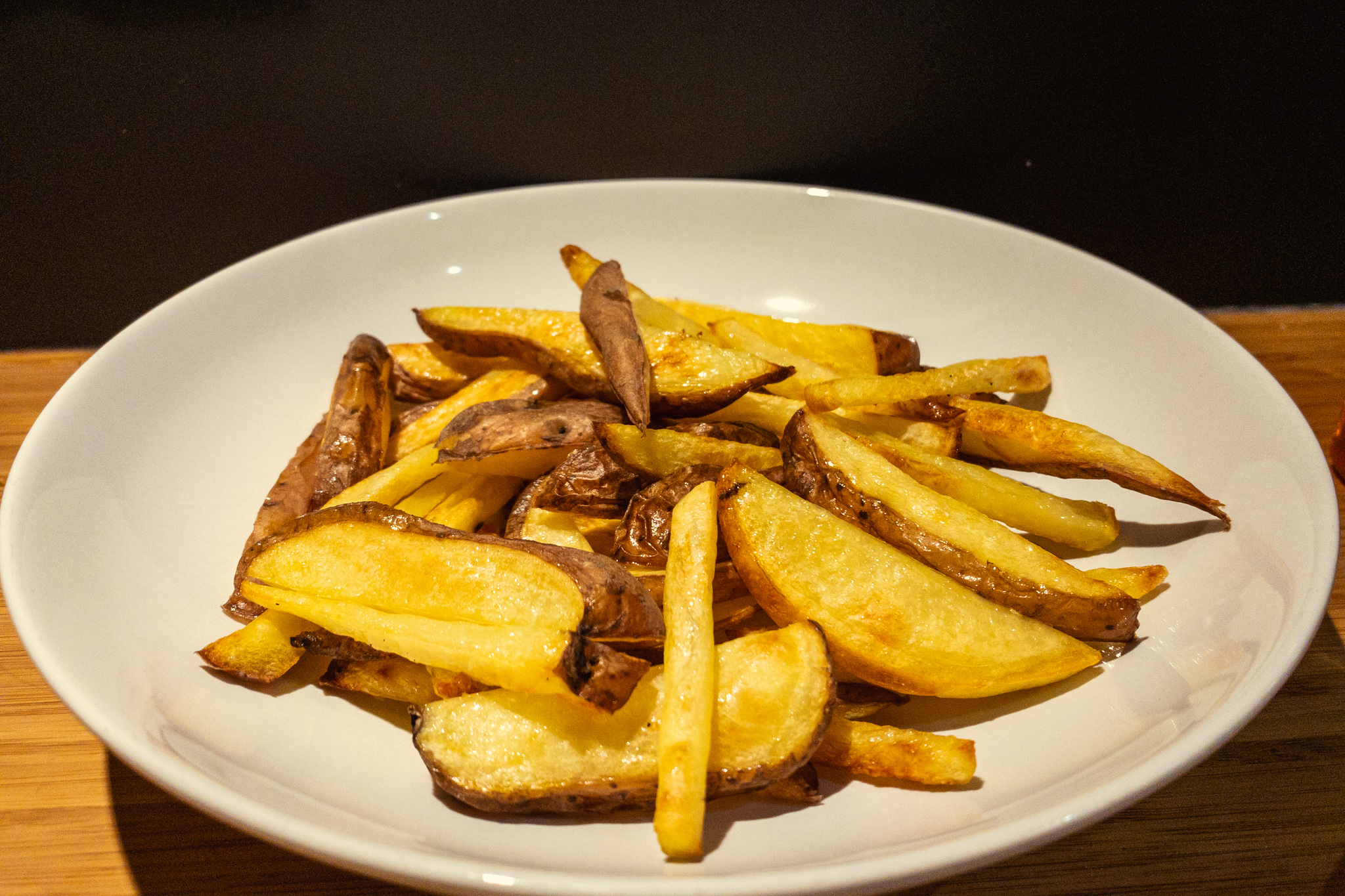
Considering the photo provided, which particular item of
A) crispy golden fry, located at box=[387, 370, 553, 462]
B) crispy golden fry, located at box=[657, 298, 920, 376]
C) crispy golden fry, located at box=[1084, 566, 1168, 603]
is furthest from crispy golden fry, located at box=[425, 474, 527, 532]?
crispy golden fry, located at box=[1084, 566, 1168, 603]

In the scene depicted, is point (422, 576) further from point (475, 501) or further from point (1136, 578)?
point (1136, 578)

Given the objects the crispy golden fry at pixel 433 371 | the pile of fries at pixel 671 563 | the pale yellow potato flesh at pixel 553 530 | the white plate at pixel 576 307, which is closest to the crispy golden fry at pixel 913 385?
the pile of fries at pixel 671 563

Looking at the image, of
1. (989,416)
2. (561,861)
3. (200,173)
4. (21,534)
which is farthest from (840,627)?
(200,173)

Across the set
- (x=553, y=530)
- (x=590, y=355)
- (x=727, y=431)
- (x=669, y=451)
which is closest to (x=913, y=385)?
(x=727, y=431)

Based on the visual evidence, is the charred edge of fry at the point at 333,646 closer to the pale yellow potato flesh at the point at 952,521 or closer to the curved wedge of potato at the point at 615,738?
the curved wedge of potato at the point at 615,738

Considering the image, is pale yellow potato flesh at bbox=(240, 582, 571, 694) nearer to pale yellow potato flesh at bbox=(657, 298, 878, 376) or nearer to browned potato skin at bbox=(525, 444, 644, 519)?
browned potato skin at bbox=(525, 444, 644, 519)

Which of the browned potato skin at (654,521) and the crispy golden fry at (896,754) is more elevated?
the browned potato skin at (654,521)

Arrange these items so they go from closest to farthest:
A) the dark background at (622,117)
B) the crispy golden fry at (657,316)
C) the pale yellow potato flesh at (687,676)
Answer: the pale yellow potato flesh at (687,676) < the crispy golden fry at (657,316) < the dark background at (622,117)
